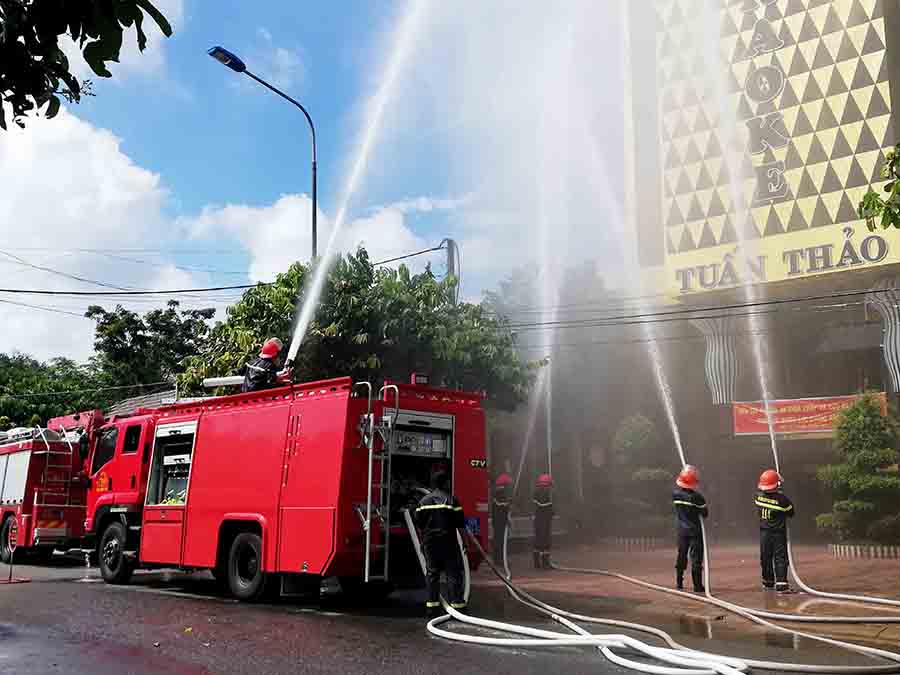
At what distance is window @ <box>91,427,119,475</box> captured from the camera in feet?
47.8

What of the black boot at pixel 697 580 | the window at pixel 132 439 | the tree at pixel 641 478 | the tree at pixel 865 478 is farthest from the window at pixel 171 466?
the tree at pixel 865 478

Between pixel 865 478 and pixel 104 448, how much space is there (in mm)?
14949

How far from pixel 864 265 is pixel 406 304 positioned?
1600cm

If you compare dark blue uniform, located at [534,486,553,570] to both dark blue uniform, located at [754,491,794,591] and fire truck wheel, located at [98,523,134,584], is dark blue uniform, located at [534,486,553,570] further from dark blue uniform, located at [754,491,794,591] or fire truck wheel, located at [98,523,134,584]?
fire truck wheel, located at [98,523,134,584]

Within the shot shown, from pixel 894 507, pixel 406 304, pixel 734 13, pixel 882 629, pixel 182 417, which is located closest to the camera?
pixel 882 629

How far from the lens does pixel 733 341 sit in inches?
1147

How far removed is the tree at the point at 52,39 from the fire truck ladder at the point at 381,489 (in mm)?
6208

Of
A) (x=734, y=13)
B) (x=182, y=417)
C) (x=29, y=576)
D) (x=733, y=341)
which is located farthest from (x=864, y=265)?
(x=29, y=576)

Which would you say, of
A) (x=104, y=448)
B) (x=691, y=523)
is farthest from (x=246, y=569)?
(x=691, y=523)

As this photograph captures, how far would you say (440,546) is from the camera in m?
9.58

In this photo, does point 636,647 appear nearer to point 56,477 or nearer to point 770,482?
point 770,482

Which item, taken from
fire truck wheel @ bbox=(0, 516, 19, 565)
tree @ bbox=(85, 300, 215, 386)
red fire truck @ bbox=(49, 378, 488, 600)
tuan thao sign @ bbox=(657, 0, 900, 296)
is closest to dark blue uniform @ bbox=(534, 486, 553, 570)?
red fire truck @ bbox=(49, 378, 488, 600)

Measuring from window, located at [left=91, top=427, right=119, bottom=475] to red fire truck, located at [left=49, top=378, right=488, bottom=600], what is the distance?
123cm

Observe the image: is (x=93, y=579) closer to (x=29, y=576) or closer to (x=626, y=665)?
(x=29, y=576)
